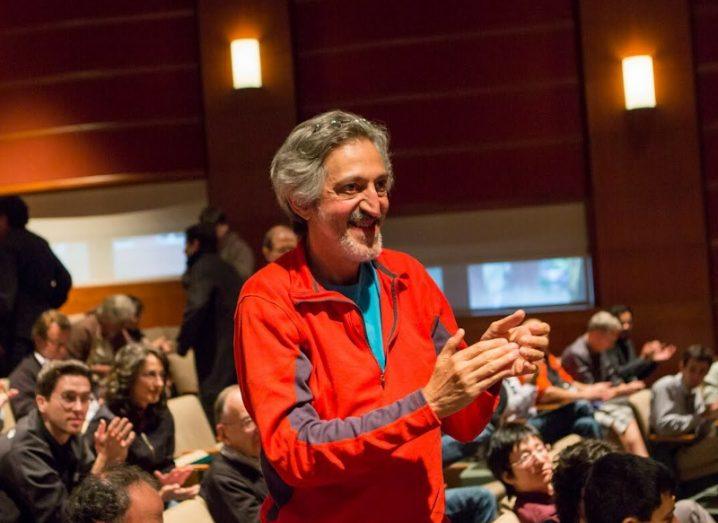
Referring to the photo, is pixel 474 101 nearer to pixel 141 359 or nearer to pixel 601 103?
pixel 601 103

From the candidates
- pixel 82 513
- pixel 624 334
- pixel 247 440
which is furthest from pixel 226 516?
pixel 624 334

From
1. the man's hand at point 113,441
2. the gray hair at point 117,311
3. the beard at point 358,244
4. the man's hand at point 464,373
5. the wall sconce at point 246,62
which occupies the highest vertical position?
the wall sconce at point 246,62

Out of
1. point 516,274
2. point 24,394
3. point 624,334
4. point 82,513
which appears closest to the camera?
point 82,513

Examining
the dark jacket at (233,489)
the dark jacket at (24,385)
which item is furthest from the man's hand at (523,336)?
the dark jacket at (24,385)

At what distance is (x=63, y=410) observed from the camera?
12.8 ft

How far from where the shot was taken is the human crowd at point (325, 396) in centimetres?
166

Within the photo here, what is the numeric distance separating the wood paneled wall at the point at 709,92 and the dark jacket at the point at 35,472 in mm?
4524

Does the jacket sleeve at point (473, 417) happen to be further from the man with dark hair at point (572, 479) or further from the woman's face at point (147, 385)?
the woman's face at point (147, 385)

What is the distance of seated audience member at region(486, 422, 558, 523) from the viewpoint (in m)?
3.83

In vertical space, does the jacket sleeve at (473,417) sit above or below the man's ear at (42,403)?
above

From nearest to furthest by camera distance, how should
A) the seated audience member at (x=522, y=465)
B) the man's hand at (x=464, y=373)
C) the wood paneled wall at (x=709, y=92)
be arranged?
the man's hand at (x=464, y=373), the seated audience member at (x=522, y=465), the wood paneled wall at (x=709, y=92)

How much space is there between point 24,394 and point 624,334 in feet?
11.4

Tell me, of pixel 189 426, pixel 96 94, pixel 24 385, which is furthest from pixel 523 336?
pixel 96 94

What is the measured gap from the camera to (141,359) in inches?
182
